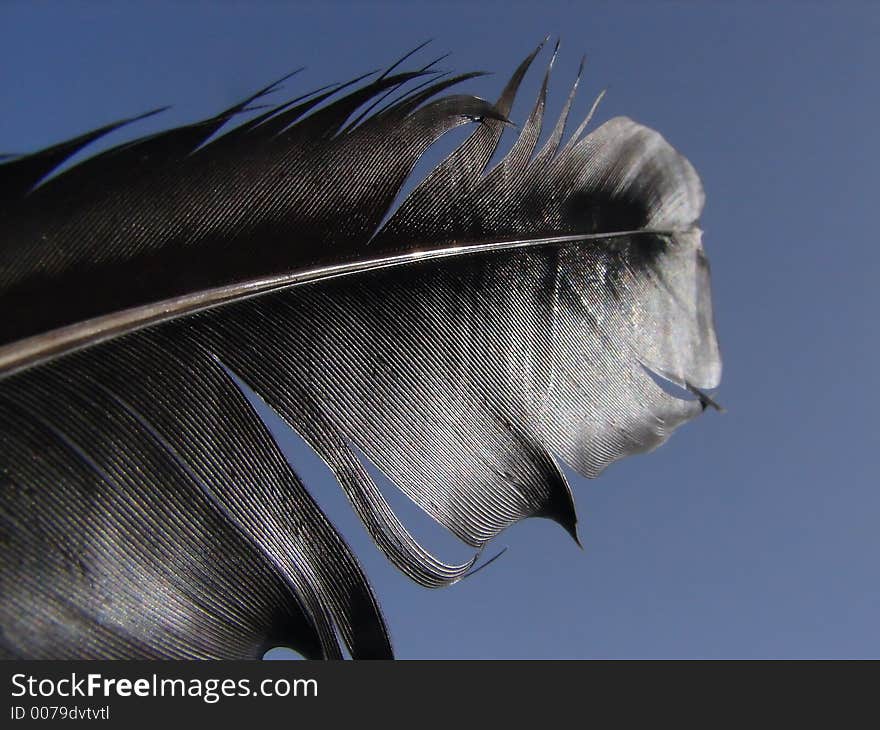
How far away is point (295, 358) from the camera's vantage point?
2094mm

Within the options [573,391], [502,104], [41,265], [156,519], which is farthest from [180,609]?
[502,104]

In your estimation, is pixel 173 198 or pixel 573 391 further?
pixel 573 391

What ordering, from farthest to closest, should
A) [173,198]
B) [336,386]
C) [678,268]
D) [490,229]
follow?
1. [678,268]
2. [490,229]
3. [336,386]
4. [173,198]

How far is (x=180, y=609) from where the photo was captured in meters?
1.78

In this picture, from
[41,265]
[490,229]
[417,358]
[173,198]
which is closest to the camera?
[41,265]

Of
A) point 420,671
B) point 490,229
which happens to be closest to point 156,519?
point 420,671

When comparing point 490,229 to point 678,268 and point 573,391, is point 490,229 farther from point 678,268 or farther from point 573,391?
point 678,268

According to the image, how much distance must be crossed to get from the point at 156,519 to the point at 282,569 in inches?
14.1

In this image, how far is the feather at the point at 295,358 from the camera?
64.6 inches

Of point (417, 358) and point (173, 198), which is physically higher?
point (173, 198)

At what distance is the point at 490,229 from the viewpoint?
103 inches

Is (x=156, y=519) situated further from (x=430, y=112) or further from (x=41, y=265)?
(x=430, y=112)

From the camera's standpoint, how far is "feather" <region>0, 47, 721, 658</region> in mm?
1640

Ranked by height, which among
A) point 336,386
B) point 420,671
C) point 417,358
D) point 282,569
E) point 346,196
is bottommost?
point 420,671
